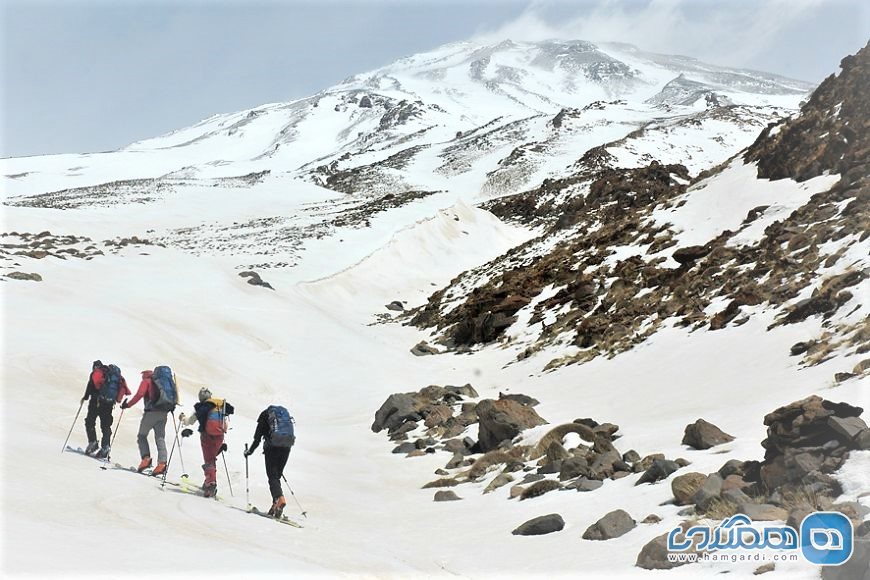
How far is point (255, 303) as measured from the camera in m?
28.9

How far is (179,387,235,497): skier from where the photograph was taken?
9.48m

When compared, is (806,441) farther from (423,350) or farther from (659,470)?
(423,350)

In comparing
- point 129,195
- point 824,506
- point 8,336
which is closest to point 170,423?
point 8,336

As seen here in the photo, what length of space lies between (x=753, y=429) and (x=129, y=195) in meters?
82.8

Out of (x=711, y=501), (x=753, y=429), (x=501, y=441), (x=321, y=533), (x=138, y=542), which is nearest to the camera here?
(x=138, y=542)

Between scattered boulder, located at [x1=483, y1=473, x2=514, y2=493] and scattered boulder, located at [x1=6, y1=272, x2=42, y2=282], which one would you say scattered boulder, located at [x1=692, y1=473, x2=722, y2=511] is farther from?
scattered boulder, located at [x1=6, y1=272, x2=42, y2=282]

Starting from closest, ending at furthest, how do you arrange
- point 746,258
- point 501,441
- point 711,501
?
point 711,501
point 501,441
point 746,258

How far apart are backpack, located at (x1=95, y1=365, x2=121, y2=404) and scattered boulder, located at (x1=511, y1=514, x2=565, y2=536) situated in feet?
23.0

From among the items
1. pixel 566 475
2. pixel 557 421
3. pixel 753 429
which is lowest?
pixel 566 475

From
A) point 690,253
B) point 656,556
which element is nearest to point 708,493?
point 656,556

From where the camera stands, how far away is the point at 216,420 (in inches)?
386

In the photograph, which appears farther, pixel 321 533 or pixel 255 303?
pixel 255 303

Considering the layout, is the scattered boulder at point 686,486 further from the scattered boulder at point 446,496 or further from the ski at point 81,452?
the ski at point 81,452

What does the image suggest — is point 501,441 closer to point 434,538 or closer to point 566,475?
point 566,475
